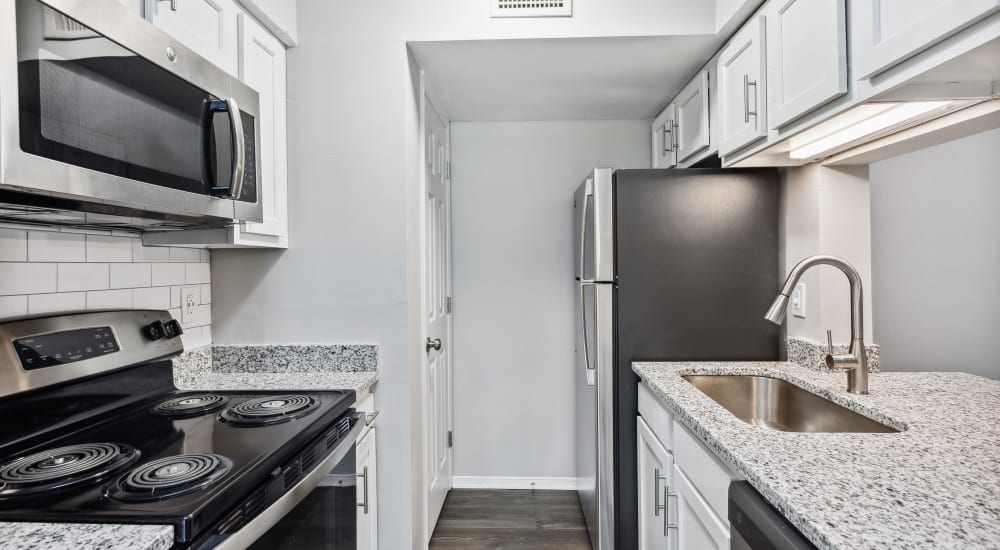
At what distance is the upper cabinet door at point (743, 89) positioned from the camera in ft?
5.40

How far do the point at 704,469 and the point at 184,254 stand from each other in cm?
177

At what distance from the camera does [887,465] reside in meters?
0.98

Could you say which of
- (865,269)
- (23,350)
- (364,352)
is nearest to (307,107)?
(364,352)

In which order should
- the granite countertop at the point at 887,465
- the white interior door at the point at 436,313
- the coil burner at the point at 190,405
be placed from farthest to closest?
1. the white interior door at the point at 436,313
2. the coil burner at the point at 190,405
3. the granite countertop at the point at 887,465

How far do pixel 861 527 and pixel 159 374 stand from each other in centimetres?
179

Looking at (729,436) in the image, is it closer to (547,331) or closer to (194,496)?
(194,496)

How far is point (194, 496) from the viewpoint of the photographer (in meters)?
0.90

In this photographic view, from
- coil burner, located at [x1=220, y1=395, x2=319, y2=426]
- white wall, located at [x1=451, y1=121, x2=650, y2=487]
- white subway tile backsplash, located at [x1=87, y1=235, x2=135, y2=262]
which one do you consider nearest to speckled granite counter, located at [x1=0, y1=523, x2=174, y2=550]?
coil burner, located at [x1=220, y1=395, x2=319, y2=426]

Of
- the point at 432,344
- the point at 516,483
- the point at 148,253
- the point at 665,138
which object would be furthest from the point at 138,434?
the point at 665,138

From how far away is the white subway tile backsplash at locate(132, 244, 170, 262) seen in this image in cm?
159

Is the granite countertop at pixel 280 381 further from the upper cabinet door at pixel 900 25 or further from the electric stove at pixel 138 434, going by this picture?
the upper cabinet door at pixel 900 25

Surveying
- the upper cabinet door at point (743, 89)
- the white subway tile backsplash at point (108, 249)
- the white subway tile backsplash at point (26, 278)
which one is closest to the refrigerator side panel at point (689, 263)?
the upper cabinet door at point (743, 89)

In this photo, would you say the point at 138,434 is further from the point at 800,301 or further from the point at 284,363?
the point at 800,301

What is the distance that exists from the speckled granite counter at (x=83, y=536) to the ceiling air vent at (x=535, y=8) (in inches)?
70.5
